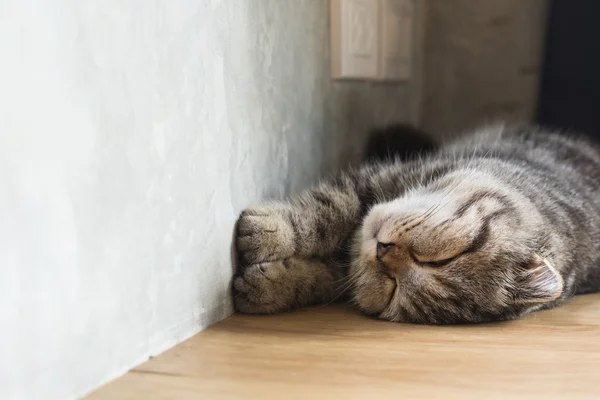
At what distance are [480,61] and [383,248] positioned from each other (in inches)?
54.7

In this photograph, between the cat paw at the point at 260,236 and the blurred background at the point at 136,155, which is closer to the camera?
the blurred background at the point at 136,155

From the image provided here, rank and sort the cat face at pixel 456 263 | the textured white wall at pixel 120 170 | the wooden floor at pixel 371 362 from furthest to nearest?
the cat face at pixel 456 263
the wooden floor at pixel 371 362
the textured white wall at pixel 120 170

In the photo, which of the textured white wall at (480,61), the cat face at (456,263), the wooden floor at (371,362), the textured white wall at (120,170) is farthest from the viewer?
the textured white wall at (480,61)

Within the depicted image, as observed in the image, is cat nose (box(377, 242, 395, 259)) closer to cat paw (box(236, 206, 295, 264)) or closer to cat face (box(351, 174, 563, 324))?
cat face (box(351, 174, 563, 324))

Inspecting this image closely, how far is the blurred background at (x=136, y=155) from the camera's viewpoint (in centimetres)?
63

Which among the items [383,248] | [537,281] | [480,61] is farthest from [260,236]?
[480,61]

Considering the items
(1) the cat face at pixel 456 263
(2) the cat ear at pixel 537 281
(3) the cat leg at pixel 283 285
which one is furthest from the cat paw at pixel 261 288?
(2) the cat ear at pixel 537 281

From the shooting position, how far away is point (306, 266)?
1124 mm

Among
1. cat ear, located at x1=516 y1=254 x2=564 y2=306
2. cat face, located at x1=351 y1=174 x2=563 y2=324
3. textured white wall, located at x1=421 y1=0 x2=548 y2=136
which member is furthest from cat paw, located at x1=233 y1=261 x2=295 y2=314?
textured white wall, located at x1=421 y1=0 x2=548 y2=136

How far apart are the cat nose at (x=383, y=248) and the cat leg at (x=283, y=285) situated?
0.47 ft

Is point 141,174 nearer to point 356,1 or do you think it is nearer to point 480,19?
point 356,1

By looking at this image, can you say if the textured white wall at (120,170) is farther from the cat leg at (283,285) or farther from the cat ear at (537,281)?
the cat ear at (537,281)

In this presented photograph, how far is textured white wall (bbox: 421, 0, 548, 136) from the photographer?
210cm

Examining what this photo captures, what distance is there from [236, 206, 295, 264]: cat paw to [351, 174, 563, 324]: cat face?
6.9 inches
